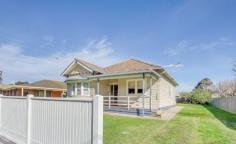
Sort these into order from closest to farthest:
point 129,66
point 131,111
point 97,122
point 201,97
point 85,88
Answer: point 97,122 < point 131,111 < point 129,66 < point 85,88 < point 201,97

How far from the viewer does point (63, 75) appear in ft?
78.3

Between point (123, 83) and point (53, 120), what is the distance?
13.8m

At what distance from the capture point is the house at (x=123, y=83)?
16.4 meters

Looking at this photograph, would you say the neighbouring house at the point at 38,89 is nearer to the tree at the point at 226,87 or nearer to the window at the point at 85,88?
the window at the point at 85,88

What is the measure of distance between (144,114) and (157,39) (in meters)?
11.9

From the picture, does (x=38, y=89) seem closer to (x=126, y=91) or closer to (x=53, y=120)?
(x=126, y=91)

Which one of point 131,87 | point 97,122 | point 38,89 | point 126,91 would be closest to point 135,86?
point 131,87

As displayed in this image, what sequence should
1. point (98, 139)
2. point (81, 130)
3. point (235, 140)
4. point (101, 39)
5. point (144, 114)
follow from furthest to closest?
point (101, 39), point (144, 114), point (235, 140), point (81, 130), point (98, 139)

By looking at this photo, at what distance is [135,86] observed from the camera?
17.6m

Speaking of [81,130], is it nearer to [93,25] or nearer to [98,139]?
[98,139]

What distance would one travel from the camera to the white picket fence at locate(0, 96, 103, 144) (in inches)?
151

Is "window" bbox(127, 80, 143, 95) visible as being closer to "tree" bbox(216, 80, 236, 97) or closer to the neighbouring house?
the neighbouring house

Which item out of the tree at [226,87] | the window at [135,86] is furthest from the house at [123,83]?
the tree at [226,87]

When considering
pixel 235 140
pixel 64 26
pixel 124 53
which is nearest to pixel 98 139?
pixel 235 140
